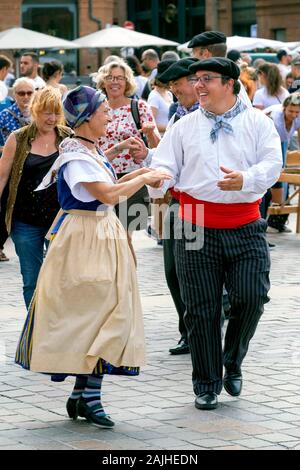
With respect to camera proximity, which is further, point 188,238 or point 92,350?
point 188,238

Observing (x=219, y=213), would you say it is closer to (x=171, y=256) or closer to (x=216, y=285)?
(x=216, y=285)

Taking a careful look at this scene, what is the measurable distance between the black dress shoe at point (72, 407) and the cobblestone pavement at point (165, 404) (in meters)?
0.06

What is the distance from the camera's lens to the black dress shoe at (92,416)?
22.3 ft

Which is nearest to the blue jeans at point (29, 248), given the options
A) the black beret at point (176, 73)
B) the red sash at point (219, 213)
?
the black beret at point (176, 73)

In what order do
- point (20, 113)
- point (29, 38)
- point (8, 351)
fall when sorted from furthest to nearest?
point (29, 38)
point (20, 113)
point (8, 351)

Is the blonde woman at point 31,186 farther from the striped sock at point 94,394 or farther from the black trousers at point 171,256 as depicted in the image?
the striped sock at point 94,394

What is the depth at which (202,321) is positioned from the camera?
23.9 ft

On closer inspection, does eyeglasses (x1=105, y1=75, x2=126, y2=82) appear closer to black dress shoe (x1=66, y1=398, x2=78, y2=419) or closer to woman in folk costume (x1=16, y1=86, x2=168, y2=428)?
woman in folk costume (x1=16, y1=86, x2=168, y2=428)

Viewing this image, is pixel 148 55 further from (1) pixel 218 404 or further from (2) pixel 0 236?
(1) pixel 218 404

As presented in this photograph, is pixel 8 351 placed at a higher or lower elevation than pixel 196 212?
lower

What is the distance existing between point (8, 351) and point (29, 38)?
26.4 meters

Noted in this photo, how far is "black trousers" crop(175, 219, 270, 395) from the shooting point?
726cm

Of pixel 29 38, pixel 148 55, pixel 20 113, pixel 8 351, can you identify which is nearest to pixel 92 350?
pixel 8 351
